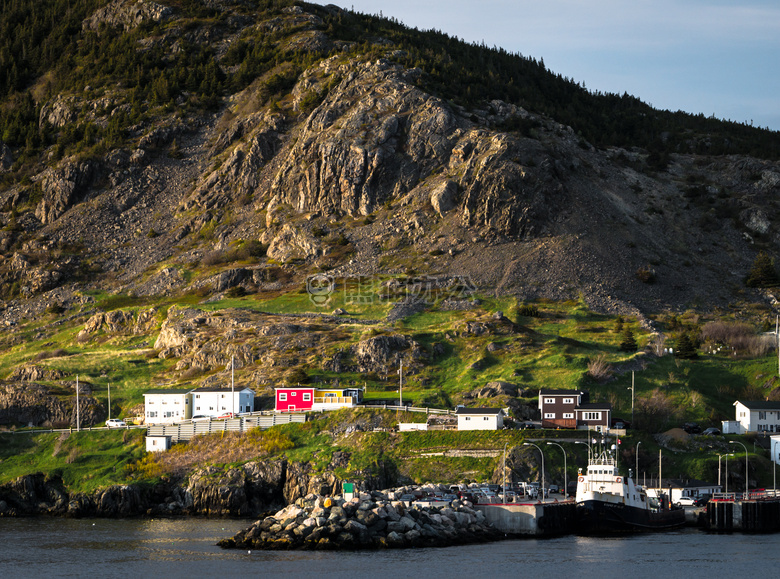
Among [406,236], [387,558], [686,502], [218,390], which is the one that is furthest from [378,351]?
[387,558]

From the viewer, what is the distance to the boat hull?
9125 cm

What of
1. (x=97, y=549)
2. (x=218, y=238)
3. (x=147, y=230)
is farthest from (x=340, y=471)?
(x=147, y=230)

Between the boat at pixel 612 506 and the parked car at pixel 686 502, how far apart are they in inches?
138

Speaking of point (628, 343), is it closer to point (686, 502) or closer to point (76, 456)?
point (686, 502)

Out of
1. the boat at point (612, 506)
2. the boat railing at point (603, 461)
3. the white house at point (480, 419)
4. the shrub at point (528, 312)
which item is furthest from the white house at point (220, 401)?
the shrub at point (528, 312)

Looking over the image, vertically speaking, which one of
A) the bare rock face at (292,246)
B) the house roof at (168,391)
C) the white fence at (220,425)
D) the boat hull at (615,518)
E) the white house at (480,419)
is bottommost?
the boat hull at (615,518)

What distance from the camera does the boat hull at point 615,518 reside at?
9125 centimetres

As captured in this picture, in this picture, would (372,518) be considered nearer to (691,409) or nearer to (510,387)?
(510,387)

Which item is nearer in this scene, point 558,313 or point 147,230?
point 558,313

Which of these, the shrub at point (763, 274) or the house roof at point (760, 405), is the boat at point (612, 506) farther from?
the shrub at point (763, 274)

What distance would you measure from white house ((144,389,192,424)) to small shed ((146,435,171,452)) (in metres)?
7.89

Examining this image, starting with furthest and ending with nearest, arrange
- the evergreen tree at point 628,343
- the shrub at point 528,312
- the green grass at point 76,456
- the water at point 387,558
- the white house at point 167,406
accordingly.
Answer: the shrub at point 528,312 < the evergreen tree at point 628,343 < the white house at point 167,406 < the green grass at point 76,456 < the water at point 387,558

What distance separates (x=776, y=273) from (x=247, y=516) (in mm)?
108519

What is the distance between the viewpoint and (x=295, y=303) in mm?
159750
